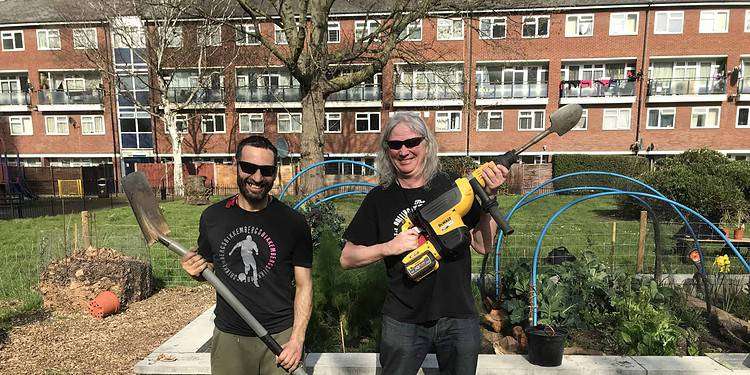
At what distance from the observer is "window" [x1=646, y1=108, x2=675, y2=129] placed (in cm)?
2441

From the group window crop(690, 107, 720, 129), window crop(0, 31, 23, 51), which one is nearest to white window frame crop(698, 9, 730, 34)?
window crop(690, 107, 720, 129)

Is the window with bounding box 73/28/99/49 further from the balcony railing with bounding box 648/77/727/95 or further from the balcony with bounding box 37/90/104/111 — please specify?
the balcony railing with bounding box 648/77/727/95

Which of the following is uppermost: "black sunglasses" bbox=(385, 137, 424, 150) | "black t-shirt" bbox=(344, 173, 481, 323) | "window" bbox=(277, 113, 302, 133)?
"window" bbox=(277, 113, 302, 133)

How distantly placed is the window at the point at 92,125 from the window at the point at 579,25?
30506 mm

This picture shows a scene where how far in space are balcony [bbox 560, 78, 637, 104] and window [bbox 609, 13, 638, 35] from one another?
2.89m

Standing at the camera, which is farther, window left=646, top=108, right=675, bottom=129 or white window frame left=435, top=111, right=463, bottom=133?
white window frame left=435, top=111, right=463, bottom=133

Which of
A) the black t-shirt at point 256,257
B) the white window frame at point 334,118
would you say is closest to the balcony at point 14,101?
the white window frame at point 334,118

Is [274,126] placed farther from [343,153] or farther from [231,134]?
[343,153]

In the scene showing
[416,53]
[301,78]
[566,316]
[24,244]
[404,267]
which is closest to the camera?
[404,267]

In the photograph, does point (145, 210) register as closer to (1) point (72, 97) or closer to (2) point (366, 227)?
(2) point (366, 227)

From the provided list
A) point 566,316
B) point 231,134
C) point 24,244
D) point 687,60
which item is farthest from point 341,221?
point 687,60

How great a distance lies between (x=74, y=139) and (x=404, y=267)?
106ft

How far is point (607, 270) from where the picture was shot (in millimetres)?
4473

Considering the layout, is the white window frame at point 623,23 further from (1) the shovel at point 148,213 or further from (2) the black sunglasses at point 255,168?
(1) the shovel at point 148,213
